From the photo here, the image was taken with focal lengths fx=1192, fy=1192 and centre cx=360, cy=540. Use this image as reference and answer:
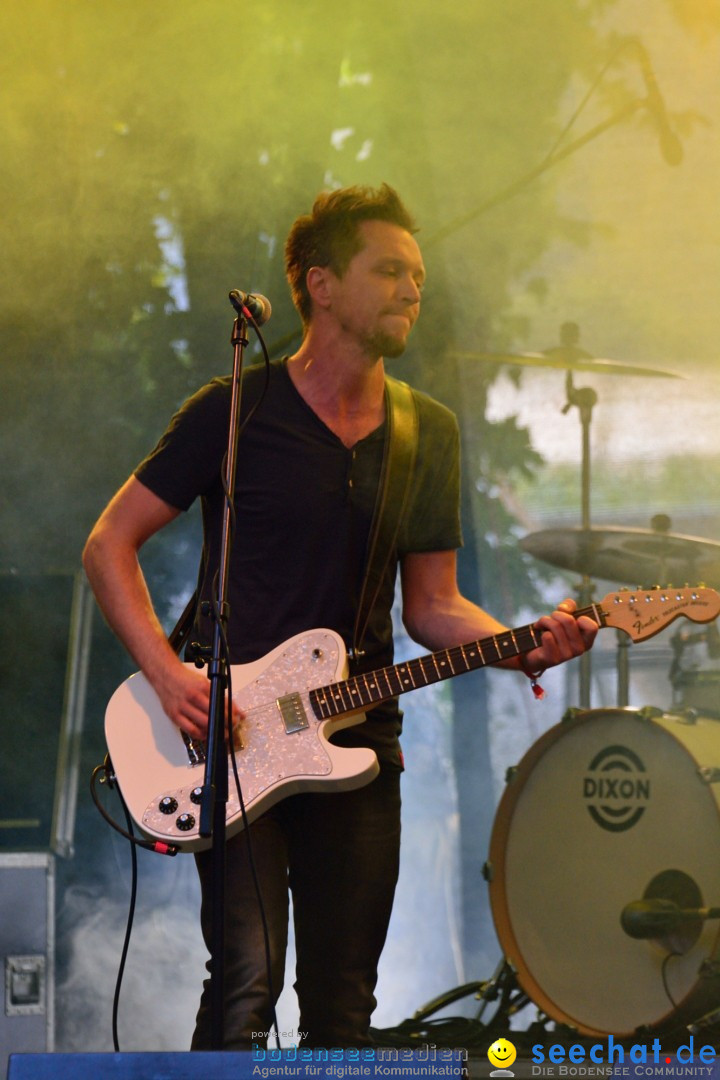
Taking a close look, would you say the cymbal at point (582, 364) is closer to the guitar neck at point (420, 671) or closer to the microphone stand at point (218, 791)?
the guitar neck at point (420, 671)

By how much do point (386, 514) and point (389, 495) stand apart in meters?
0.05

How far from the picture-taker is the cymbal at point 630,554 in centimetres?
357

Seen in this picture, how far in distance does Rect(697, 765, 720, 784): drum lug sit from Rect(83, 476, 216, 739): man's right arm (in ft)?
5.00

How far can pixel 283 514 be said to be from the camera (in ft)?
8.39

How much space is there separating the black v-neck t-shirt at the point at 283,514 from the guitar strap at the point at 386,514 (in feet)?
0.06

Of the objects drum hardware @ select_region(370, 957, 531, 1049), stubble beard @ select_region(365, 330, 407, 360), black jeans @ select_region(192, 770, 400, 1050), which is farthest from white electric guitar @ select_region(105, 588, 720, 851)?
drum hardware @ select_region(370, 957, 531, 1049)

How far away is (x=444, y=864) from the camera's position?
156 inches

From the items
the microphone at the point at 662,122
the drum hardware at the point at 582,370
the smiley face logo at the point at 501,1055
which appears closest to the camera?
the smiley face logo at the point at 501,1055

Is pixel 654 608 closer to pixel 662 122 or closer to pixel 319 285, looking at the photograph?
pixel 319 285

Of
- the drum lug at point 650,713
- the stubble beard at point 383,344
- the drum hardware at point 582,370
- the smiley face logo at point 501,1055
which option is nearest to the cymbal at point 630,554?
the drum hardware at point 582,370

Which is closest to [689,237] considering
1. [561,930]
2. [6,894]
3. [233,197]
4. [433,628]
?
[233,197]

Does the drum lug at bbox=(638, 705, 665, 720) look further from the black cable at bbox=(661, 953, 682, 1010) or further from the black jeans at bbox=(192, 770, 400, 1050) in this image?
the black jeans at bbox=(192, 770, 400, 1050)

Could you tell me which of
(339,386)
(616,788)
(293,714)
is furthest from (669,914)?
(339,386)

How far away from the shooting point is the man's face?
2.75 m
